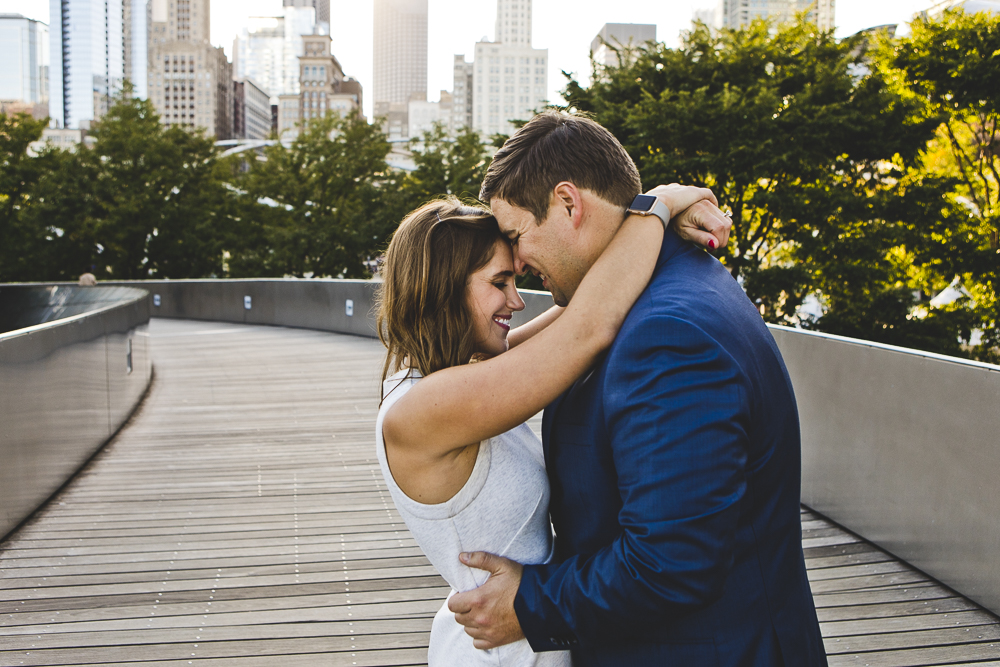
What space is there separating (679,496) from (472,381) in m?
0.43

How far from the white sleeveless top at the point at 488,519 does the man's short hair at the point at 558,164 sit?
0.46 metres

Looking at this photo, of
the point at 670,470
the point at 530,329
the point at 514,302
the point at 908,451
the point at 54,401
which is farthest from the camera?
the point at 54,401

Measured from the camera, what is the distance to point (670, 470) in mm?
1254

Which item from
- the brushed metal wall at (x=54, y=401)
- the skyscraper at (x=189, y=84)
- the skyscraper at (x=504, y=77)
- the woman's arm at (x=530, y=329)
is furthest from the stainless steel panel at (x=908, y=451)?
the skyscraper at (x=189, y=84)

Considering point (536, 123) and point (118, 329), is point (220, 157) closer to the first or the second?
point (118, 329)

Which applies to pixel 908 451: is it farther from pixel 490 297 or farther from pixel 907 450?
pixel 490 297

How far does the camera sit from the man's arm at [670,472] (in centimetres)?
125

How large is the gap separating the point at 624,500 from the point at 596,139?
27.7 inches

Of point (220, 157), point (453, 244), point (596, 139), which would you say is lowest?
point (453, 244)

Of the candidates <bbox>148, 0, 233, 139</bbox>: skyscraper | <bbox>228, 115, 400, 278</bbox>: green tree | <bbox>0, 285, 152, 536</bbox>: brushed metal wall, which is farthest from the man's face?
<bbox>148, 0, 233, 139</bbox>: skyscraper

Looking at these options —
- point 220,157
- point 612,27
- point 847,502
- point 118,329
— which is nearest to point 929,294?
point 847,502

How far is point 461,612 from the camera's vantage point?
5.19ft

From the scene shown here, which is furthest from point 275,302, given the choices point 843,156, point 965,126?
point 965,126

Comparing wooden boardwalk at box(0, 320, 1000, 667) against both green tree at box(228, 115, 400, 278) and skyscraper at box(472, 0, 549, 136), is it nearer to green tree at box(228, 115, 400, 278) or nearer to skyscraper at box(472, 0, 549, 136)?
green tree at box(228, 115, 400, 278)
